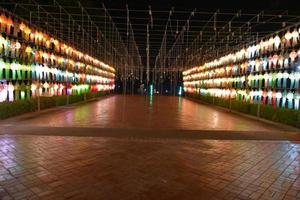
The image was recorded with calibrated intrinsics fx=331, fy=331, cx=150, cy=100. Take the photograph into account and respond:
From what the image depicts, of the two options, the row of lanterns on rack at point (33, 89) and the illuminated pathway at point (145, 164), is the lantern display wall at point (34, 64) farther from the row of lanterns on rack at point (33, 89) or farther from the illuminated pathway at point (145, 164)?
the illuminated pathway at point (145, 164)

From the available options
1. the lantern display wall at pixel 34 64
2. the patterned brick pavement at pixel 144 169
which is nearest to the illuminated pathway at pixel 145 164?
the patterned brick pavement at pixel 144 169

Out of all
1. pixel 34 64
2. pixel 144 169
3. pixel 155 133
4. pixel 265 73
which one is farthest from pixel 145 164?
pixel 34 64

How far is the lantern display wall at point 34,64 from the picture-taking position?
399 inches

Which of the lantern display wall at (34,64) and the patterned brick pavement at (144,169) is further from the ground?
the lantern display wall at (34,64)

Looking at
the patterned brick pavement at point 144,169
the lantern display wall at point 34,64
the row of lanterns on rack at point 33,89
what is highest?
the lantern display wall at point 34,64

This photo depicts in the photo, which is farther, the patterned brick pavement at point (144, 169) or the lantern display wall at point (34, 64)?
the lantern display wall at point (34, 64)

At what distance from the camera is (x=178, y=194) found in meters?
3.75

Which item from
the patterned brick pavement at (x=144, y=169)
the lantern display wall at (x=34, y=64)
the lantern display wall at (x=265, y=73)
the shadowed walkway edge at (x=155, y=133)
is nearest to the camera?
the patterned brick pavement at (x=144, y=169)

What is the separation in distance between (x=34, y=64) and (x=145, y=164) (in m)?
8.85

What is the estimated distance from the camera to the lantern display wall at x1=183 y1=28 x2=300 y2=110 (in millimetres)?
9812

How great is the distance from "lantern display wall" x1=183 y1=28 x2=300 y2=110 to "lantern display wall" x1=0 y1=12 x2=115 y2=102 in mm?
8096

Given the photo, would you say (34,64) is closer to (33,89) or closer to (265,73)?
(33,89)

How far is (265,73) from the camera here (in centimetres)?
1175

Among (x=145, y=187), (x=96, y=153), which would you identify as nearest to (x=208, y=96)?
(x=96, y=153)
